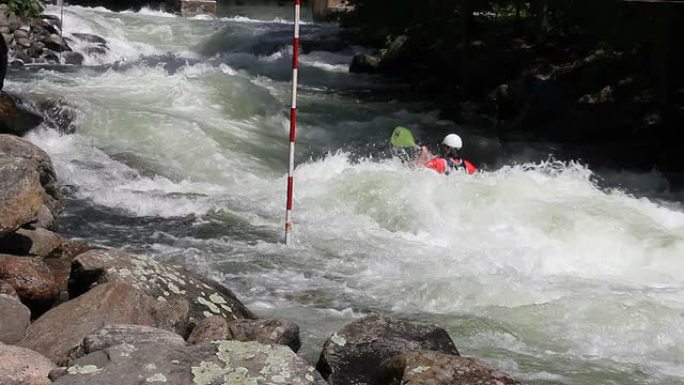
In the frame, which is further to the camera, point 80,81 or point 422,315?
point 80,81

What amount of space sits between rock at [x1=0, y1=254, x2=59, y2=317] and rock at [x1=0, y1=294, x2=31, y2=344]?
0.37 metres

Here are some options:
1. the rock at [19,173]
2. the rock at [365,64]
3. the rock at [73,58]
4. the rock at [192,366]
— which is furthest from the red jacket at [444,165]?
the rock at [73,58]

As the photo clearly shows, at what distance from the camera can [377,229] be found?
828 centimetres

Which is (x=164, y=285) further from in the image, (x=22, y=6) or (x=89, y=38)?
(x=89, y=38)

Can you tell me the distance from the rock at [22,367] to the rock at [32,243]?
1.83 m

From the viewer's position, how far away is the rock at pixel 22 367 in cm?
363

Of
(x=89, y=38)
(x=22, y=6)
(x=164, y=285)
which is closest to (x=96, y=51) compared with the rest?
(x=89, y=38)

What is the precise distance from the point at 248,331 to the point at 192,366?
1.01m

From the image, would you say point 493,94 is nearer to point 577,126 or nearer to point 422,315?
point 577,126

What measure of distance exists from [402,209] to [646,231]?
90.4 inches

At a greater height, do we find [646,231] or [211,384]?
[211,384]

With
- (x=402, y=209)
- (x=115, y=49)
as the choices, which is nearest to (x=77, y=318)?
(x=402, y=209)

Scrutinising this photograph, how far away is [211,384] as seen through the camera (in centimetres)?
355

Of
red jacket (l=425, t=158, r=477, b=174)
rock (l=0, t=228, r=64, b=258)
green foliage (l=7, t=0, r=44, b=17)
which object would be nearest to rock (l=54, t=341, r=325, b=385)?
rock (l=0, t=228, r=64, b=258)
